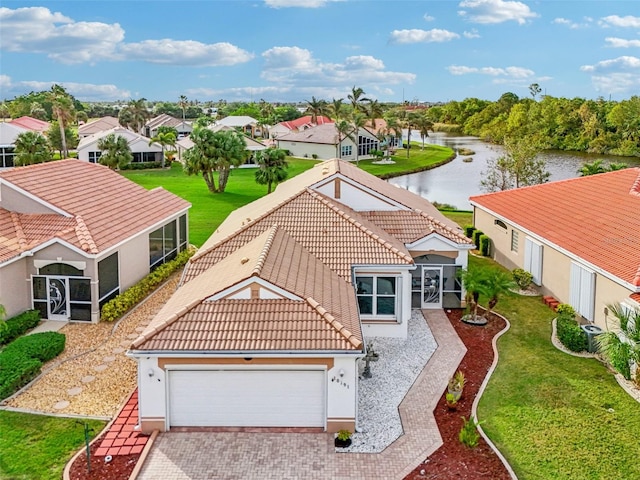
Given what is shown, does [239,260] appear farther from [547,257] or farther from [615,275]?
[547,257]

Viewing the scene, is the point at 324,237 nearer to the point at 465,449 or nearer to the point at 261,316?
the point at 261,316

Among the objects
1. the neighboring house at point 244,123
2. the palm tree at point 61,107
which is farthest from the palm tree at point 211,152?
the neighboring house at point 244,123

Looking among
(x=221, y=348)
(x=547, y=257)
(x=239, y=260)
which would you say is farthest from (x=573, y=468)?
(x=547, y=257)

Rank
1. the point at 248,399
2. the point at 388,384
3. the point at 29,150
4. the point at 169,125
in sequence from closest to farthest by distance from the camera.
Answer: the point at 248,399
the point at 388,384
the point at 29,150
the point at 169,125

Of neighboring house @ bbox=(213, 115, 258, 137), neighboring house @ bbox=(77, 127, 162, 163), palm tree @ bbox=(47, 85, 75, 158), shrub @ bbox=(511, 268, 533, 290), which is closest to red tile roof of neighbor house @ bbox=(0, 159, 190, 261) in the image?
shrub @ bbox=(511, 268, 533, 290)

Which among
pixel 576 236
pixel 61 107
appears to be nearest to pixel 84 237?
pixel 576 236

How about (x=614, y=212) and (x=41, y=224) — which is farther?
(x=614, y=212)

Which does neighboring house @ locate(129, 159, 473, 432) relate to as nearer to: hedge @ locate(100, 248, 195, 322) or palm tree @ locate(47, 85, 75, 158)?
hedge @ locate(100, 248, 195, 322)
